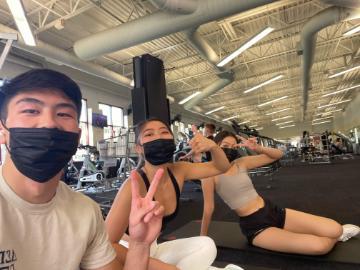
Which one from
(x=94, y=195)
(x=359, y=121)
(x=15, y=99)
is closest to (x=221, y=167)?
(x=15, y=99)

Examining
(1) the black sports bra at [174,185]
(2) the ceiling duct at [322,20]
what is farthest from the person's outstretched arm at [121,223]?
(2) the ceiling duct at [322,20]

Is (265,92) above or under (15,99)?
above

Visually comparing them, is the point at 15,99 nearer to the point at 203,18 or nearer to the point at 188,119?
the point at 203,18

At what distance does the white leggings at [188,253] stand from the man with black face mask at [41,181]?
817 millimetres

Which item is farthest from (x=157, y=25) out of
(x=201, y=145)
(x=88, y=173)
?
(x=201, y=145)

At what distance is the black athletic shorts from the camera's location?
2404 millimetres

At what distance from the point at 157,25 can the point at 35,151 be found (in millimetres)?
4846

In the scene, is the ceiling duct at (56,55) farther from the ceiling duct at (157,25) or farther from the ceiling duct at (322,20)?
the ceiling duct at (322,20)

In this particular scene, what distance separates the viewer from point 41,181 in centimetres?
87

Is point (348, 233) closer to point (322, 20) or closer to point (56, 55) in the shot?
point (322, 20)

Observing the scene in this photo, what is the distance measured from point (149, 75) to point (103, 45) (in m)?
1.94

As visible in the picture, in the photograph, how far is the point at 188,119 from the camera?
19.3 m

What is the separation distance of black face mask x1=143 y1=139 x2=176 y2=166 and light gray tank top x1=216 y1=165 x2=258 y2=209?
899 millimetres

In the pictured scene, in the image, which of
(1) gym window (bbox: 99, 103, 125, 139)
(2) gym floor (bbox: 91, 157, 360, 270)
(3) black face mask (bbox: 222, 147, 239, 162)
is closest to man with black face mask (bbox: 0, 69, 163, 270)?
(2) gym floor (bbox: 91, 157, 360, 270)
